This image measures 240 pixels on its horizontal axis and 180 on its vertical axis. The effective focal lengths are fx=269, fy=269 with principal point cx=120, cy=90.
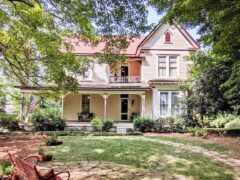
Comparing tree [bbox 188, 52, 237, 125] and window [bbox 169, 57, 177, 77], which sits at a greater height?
window [bbox 169, 57, 177, 77]

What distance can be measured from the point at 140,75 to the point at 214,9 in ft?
61.8

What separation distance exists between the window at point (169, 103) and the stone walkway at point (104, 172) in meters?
14.5

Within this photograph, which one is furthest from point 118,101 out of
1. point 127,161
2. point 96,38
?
point 127,161

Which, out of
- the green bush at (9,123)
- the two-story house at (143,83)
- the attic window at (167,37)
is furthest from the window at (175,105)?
the green bush at (9,123)

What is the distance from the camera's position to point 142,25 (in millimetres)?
8383

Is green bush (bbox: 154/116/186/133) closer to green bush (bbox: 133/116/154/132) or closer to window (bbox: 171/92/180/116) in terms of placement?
green bush (bbox: 133/116/154/132)

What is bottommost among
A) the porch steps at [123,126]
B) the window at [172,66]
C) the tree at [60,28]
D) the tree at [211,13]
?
the porch steps at [123,126]

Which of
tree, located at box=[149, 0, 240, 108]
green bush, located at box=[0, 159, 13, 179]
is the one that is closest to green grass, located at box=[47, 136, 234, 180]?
green bush, located at box=[0, 159, 13, 179]

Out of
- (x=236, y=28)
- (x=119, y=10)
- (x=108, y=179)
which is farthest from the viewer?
(x=119, y=10)

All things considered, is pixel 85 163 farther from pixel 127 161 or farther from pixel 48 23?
pixel 48 23

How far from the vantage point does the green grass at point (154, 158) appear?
7.46m

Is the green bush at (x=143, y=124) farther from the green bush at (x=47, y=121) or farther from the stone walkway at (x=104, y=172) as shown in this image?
the stone walkway at (x=104, y=172)

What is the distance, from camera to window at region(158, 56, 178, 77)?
75.6ft

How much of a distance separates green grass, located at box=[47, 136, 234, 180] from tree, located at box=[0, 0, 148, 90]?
123 inches
